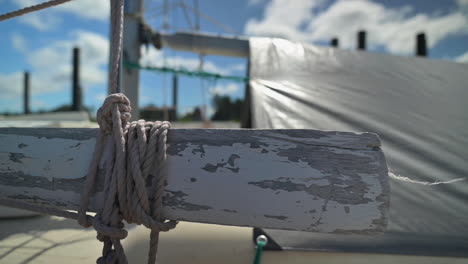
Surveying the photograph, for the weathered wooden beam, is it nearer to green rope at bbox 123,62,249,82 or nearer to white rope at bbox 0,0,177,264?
white rope at bbox 0,0,177,264

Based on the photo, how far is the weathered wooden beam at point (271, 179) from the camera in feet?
1.50

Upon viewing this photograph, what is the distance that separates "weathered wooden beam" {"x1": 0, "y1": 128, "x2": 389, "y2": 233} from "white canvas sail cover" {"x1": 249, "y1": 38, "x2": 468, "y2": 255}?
72cm

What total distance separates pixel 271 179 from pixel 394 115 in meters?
1.31

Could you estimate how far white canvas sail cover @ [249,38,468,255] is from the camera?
1134 millimetres

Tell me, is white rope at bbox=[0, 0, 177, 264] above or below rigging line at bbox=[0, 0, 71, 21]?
below

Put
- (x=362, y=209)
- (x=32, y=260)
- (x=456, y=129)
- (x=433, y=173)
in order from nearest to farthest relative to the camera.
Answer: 1. (x=362, y=209)
2. (x=32, y=260)
3. (x=433, y=173)
4. (x=456, y=129)

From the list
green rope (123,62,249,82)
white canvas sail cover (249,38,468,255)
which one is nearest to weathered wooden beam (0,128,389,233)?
white canvas sail cover (249,38,468,255)

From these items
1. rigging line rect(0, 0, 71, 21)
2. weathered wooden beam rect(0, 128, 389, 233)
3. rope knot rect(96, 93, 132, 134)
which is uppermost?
rigging line rect(0, 0, 71, 21)

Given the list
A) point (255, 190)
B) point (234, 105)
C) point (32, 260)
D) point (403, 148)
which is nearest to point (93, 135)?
point (255, 190)

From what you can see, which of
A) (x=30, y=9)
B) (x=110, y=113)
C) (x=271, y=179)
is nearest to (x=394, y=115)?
(x=271, y=179)

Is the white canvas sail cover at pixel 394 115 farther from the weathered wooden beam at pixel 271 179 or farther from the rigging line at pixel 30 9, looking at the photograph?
the rigging line at pixel 30 9

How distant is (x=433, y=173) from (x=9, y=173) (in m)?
1.65

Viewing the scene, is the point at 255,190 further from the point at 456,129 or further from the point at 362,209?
the point at 456,129

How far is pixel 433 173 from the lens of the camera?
1.25 meters
